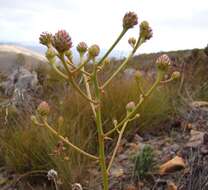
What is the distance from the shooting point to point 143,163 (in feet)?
11.0

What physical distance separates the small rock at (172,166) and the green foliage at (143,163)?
0.10 metres

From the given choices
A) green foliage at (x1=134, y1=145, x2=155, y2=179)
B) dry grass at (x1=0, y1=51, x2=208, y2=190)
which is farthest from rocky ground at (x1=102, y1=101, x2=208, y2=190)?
dry grass at (x1=0, y1=51, x2=208, y2=190)

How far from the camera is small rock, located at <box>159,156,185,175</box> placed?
338 centimetres

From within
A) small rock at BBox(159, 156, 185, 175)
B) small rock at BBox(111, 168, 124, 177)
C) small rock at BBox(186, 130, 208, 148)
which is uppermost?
small rock at BBox(186, 130, 208, 148)

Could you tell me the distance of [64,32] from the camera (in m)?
1.46

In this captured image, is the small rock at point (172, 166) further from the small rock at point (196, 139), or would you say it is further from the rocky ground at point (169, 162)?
the small rock at point (196, 139)

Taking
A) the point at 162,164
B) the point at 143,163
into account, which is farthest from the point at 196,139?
the point at 143,163

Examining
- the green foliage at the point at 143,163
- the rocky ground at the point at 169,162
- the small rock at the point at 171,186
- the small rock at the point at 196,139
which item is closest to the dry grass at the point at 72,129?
the rocky ground at the point at 169,162

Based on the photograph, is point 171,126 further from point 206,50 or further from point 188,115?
point 206,50

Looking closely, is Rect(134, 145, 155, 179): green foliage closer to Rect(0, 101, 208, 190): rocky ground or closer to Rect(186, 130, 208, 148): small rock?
Rect(0, 101, 208, 190): rocky ground

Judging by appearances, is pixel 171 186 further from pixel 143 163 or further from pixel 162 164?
pixel 162 164

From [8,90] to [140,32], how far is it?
6.79 meters

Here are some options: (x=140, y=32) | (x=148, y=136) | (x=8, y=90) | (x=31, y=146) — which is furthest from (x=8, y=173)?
(x=8, y=90)

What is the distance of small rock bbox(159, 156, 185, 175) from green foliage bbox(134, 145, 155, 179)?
97 mm
